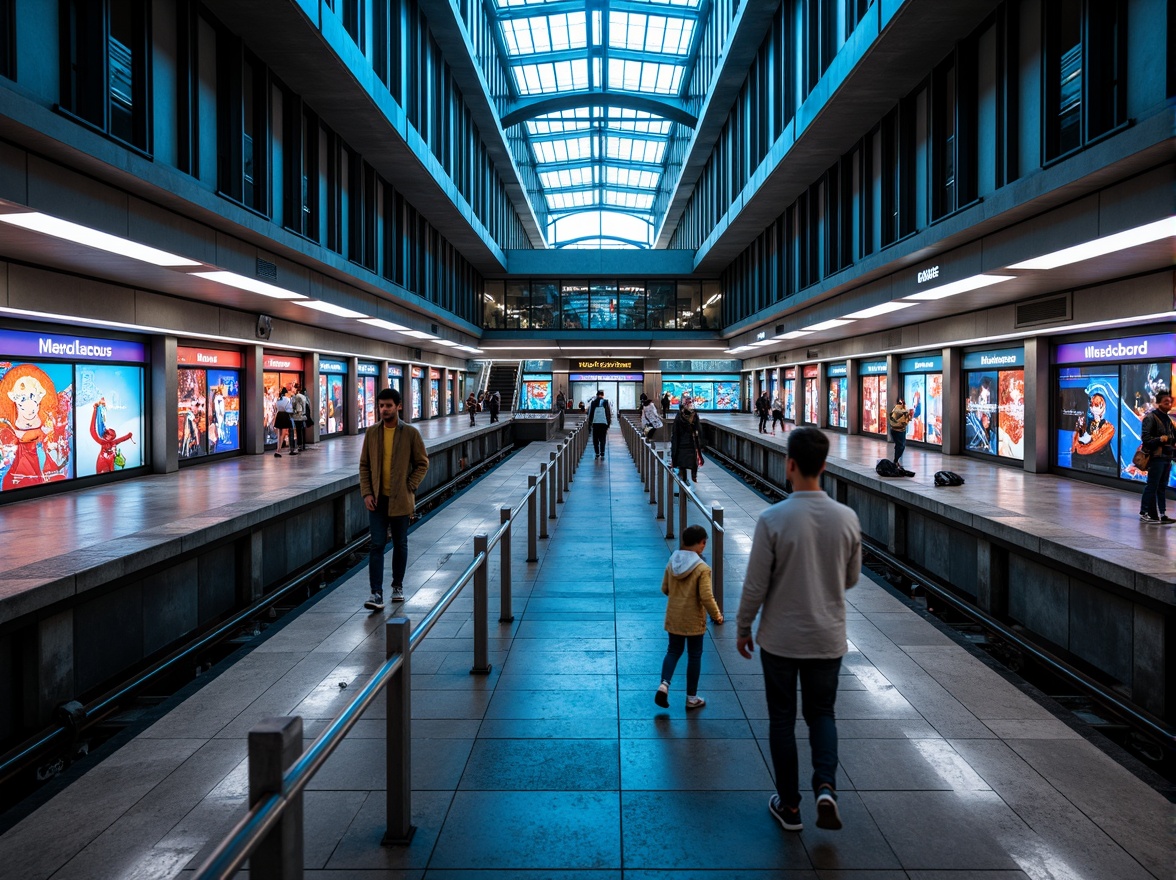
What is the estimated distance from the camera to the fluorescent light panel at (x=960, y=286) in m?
12.2

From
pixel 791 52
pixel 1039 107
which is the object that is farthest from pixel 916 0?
pixel 791 52

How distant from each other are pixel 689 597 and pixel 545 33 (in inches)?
1498

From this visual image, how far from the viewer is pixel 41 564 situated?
635 cm

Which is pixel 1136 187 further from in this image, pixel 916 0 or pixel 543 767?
pixel 543 767

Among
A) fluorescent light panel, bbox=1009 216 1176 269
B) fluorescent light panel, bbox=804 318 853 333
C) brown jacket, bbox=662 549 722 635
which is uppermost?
fluorescent light panel, bbox=804 318 853 333

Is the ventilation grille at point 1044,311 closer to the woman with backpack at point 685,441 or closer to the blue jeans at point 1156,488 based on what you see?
the blue jeans at point 1156,488

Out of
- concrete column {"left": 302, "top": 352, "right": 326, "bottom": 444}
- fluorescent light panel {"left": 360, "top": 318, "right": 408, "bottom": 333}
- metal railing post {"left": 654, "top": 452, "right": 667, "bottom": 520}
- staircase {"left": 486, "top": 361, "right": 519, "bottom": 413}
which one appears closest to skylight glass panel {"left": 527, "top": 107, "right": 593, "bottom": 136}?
staircase {"left": 486, "top": 361, "right": 519, "bottom": 413}

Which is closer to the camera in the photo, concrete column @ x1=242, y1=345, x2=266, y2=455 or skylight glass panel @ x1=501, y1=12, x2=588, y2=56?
concrete column @ x1=242, y1=345, x2=266, y2=455

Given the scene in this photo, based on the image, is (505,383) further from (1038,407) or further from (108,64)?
(108,64)

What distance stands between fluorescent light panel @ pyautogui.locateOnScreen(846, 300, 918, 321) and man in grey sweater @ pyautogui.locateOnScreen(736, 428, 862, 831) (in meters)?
13.8

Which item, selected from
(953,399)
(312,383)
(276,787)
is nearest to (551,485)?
(276,787)

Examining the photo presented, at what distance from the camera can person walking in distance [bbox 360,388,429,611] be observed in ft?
23.6

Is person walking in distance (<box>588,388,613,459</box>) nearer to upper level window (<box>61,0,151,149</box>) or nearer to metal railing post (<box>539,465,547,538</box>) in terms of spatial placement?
metal railing post (<box>539,465,547,538</box>)

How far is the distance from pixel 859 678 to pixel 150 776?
4.53 metres
